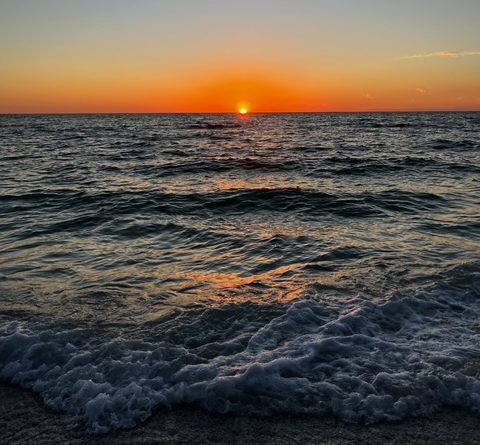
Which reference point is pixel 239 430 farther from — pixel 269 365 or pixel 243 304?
pixel 243 304

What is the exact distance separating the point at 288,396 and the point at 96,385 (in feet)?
6.12

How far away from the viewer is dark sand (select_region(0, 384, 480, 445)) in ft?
12.1

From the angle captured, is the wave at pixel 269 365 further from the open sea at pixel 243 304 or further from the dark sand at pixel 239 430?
the dark sand at pixel 239 430

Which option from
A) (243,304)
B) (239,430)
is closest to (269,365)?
(239,430)

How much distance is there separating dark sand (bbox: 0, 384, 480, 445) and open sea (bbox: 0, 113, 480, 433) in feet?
0.40

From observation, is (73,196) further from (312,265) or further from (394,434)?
(394,434)

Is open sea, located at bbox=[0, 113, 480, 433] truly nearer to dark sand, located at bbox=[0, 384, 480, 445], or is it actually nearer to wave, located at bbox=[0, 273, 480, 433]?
wave, located at bbox=[0, 273, 480, 433]

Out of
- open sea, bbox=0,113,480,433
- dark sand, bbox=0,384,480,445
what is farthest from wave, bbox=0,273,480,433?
dark sand, bbox=0,384,480,445

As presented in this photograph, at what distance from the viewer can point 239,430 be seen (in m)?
3.80

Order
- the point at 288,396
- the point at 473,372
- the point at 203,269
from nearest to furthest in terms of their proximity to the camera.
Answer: the point at 288,396 → the point at 473,372 → the point at 203,269

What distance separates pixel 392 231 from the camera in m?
10.3

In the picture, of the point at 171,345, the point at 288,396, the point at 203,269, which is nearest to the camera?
the point at 288,396

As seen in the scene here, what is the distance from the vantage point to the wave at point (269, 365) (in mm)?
4113

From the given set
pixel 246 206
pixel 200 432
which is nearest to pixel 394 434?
pixel 200 432
